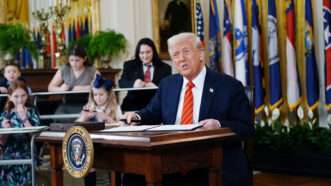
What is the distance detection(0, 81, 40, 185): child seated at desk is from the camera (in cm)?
491

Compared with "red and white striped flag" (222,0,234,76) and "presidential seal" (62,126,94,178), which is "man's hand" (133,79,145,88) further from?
"presidential seal" (62,126,94,178)

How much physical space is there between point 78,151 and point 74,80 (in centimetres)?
379

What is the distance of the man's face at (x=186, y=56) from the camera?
3373mm

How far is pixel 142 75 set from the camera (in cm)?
649

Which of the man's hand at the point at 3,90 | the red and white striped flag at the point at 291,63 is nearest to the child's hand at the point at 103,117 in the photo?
the man's hand at the point at 3,90

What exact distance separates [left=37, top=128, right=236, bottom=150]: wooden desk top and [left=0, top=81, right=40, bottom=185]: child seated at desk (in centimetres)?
218

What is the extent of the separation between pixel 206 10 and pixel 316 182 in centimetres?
379

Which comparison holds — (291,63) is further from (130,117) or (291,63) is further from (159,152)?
(159,152)

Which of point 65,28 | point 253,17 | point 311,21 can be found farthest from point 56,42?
point 311,21

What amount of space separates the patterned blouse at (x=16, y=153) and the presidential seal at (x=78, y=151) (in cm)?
214

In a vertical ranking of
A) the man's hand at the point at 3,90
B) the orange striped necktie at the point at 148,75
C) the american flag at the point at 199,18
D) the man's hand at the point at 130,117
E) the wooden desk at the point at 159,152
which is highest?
the american flag at the point at 199,18

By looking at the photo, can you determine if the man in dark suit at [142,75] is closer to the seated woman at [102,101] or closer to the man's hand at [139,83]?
the man's hand at [139,83]

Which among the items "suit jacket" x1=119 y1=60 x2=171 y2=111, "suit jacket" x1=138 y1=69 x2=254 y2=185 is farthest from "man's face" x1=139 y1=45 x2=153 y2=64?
"suit jacket" x1=138 y1=69 x2=254 y2=185

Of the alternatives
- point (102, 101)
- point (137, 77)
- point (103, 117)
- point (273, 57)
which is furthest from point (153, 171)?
point (273, 57)
